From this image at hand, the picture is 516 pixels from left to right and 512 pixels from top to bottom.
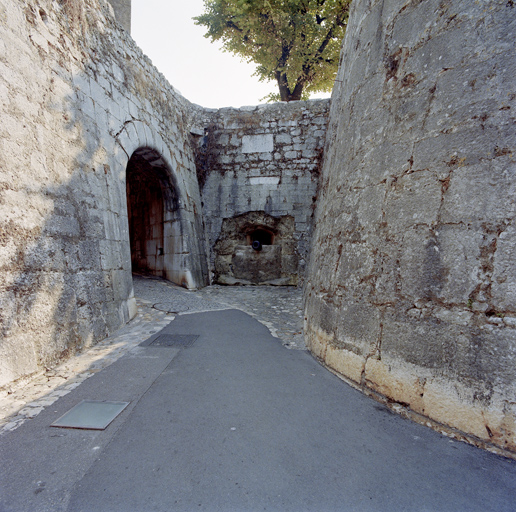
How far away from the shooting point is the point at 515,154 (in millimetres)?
1828

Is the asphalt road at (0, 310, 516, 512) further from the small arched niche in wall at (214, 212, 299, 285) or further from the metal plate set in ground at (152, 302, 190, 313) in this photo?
the small arched niche in wall at (214, 212, 299, 285)

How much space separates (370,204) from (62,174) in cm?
318

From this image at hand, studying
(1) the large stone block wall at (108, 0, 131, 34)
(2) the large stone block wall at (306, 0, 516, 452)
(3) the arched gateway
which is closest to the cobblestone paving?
(3) the arched gateway

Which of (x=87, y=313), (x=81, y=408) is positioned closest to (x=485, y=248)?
(x=81, y=408)

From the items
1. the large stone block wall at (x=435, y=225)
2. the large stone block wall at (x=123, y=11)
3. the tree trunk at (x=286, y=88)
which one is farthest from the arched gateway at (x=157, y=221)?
the tree trunk at (x=286, y=88)

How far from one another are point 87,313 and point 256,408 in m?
2.31

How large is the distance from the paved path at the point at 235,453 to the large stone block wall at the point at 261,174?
544cm

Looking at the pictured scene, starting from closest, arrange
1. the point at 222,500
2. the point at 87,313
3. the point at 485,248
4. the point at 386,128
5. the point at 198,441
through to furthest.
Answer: the point at 222,500
the point at 198,441
the point at 485,248
the point at 386,128
the point at 87,313

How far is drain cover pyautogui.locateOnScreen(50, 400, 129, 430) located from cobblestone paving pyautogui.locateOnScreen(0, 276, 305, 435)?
245 mm

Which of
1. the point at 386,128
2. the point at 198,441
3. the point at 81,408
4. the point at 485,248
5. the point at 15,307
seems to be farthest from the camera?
the point at 386,128

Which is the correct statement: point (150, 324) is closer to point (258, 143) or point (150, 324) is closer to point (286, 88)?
point (258, 143)

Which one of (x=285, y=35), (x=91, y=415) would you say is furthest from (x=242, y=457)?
(x=285, y=35)

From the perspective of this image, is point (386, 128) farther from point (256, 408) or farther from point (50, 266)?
point (50, 266)

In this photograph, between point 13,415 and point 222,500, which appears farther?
point 13,415
